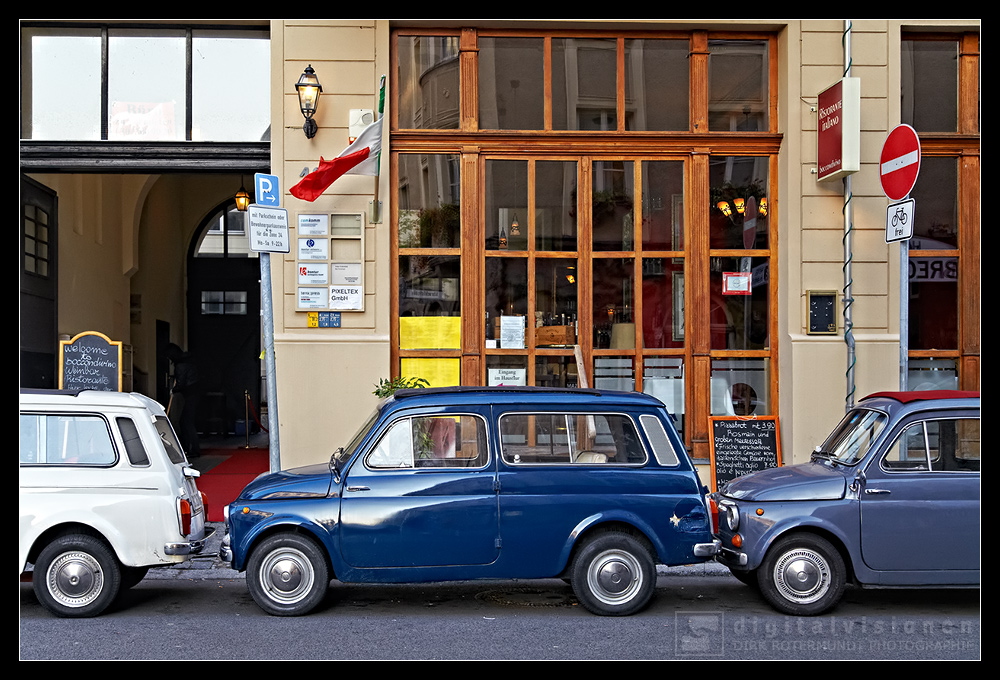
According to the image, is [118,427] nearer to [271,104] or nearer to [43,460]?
[43,460]

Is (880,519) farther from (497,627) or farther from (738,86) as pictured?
(738,86)

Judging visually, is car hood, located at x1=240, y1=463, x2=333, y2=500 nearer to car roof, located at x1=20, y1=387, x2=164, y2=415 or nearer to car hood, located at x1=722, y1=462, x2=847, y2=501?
car roof, located at x1=20, y1=387, x2=164, y2=415

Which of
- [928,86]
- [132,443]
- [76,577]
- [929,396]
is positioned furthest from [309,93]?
[928,86]

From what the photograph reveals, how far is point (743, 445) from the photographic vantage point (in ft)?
34.8

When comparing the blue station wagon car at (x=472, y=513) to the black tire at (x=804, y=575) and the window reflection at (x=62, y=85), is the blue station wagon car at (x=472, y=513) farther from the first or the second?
the window reflection at (x=62, y=85)

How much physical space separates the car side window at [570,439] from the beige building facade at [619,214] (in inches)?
152

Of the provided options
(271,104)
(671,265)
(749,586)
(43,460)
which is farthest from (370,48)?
(749,586)

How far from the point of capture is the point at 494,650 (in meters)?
5.66

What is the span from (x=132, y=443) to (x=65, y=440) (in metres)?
0.48

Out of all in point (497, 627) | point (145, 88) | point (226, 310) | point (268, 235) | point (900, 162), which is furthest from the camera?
point (226, 310)

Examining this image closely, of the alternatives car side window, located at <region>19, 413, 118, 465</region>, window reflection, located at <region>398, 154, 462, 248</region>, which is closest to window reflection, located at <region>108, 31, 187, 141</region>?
window reflection, located at <region>398, 154, 462, 248</region>

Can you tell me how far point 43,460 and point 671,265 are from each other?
7365mm

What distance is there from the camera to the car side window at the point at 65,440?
21.4 ft

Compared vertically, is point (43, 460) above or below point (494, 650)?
above
